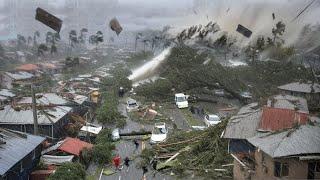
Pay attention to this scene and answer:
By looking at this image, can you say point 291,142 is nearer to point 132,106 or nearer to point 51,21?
point 51,21

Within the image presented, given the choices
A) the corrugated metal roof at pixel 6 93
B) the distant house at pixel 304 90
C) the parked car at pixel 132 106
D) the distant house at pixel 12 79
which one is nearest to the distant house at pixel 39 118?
the parked car at pixel 132 106

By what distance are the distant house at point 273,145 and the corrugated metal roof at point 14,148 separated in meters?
9.63

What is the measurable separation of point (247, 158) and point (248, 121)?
2267mm

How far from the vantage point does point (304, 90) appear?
4019cm

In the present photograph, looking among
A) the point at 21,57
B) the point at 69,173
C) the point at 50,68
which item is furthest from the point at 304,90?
the point at 21,57

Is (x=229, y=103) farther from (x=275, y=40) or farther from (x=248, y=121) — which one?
(x=248, y=121)

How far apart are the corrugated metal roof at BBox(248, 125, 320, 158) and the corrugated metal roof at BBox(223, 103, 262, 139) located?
1778mm

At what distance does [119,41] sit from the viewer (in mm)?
193125

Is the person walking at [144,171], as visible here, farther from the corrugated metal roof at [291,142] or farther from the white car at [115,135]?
the white car at [115,135]

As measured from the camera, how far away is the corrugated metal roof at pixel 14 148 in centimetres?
1938

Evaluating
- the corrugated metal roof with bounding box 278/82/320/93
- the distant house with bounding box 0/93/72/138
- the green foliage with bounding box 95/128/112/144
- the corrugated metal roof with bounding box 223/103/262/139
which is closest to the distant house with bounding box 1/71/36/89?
the distant house with bounding box 0/93/72/138

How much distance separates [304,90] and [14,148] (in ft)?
89.6

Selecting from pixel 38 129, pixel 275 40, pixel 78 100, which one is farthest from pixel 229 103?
pixel 38 129

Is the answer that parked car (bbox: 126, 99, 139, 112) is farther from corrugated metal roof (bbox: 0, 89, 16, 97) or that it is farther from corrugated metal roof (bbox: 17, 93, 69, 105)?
corrugated metal roof (bbox: 0, 89, 16, 97)
